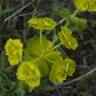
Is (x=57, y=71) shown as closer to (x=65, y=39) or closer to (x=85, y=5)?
(x=65, y=39)

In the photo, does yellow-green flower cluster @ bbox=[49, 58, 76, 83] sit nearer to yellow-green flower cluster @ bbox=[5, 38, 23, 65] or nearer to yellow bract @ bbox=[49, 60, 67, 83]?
yellow bract @ bbox=[49, 60, 67, 83]

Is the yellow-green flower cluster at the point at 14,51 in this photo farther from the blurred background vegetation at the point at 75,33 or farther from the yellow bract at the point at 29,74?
the blurred background vegetation at the point at 75,33

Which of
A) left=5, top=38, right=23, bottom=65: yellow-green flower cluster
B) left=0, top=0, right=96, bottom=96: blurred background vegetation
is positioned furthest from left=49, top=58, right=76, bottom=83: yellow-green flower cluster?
left=0, top=0, right=96, bottom=96: blurred background vegetation

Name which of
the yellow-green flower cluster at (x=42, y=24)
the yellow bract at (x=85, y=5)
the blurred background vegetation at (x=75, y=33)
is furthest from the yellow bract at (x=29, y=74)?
the blurred background vegetation at (x=75, y=33)

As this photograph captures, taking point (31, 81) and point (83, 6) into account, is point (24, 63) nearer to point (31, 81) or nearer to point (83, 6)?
point (31, 81)

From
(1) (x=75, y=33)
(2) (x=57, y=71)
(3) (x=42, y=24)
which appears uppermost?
(3) (x=42, y=24)

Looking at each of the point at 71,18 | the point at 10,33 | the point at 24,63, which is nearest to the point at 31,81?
the point at 24,63

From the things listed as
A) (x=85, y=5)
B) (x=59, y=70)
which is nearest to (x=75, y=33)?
(x=85, y=5)

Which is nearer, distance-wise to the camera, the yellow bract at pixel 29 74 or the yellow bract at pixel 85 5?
the yellow bract at pixel 29 74
